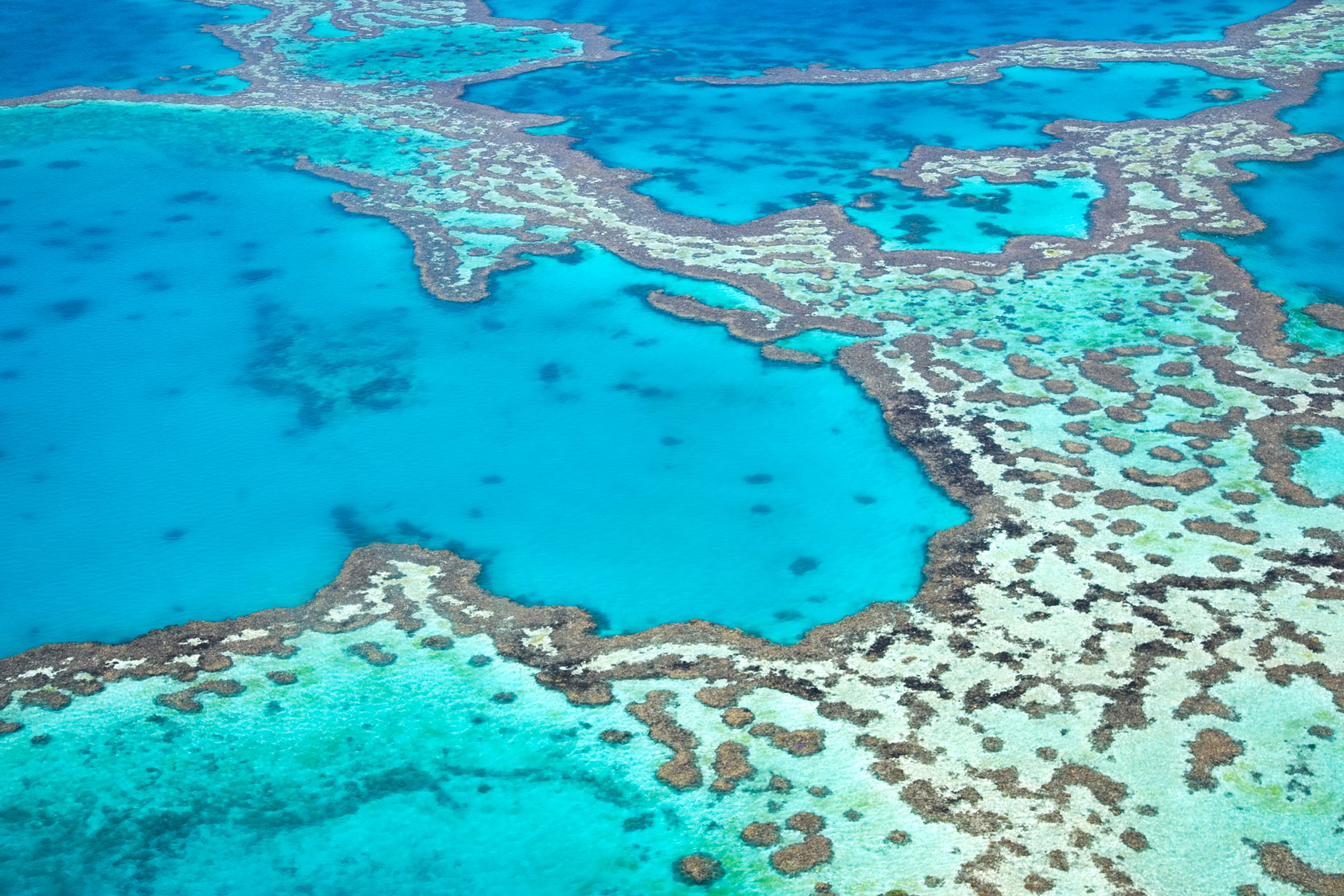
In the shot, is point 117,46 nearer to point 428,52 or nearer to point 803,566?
point 428,52

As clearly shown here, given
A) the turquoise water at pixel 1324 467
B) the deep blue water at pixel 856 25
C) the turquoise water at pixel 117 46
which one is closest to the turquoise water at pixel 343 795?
the turquoise water at pixel 1324 467

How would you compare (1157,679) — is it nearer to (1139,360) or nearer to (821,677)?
(821,677)

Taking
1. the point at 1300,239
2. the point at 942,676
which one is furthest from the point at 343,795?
the point at 1300,239

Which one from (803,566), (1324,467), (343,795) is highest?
(1324,467)

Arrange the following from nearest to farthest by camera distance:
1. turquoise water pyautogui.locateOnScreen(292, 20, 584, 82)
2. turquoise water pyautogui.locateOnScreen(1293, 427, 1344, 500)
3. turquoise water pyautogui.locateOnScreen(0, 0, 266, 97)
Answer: turquoise water pyautogui.locateOnScreen(1293, 427, 1344, 500), turquoise water pyautogui.locateOnScreen(0, 0, 266, 97), turquoise water pyautogui.locateOnScreen(292, 20, 584, 82)

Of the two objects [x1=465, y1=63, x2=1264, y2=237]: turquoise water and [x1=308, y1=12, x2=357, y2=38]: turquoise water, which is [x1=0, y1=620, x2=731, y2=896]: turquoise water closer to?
[x1=465, y1=63, x2=1264, y2=237]: turquoise water

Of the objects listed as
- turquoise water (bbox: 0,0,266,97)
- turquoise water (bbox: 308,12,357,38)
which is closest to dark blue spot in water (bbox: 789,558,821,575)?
turquoise water (bbox: 0,0,266,97)
